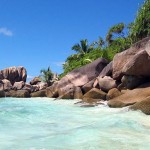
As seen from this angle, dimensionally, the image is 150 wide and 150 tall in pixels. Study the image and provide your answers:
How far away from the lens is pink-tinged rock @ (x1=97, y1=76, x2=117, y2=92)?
66.9ft

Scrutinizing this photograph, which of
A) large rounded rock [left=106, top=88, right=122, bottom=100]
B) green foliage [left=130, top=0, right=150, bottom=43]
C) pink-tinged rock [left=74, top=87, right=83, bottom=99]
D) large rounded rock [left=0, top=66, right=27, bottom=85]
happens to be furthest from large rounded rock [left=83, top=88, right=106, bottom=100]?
large rounded rock [left=0, top=66, right=27, bottom=85]

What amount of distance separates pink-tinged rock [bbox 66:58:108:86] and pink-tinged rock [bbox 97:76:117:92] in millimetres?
2945

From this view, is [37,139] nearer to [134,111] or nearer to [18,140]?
[18,140]

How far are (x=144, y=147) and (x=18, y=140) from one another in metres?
2.80

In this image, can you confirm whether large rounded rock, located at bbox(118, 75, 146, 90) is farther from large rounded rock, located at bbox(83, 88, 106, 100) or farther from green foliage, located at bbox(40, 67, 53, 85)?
green foliage, located at bbox(40, 67, 53, 85)

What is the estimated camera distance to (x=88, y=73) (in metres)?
25.1

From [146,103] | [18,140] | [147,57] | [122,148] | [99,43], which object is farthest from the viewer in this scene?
[99,43]

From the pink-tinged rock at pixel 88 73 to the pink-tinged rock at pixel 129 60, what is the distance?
4.18 metres

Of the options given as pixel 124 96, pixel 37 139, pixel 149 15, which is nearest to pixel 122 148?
pixel 37 139

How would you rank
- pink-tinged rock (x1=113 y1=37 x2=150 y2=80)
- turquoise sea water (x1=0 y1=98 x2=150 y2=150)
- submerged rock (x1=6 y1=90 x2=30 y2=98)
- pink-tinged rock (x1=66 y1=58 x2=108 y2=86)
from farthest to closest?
1. submerged rock (x1=6 y1=90 x2=30 y2=98)
2. pink-tinged rock (x1=66 y1=58 x2=108 y2=86)
3. pink-tinged rock (x1=113 y1=37 x2=150 y2=80)
4. turquoise sea water (x1=0 y1=98 x2=150 y2=150)

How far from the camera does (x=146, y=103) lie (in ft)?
39.8

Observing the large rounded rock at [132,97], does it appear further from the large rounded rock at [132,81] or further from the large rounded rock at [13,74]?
the large rounded rock at [13,74]

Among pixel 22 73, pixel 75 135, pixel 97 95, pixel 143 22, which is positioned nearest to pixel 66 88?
pixel 97 95

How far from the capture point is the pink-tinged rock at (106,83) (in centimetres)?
2040
